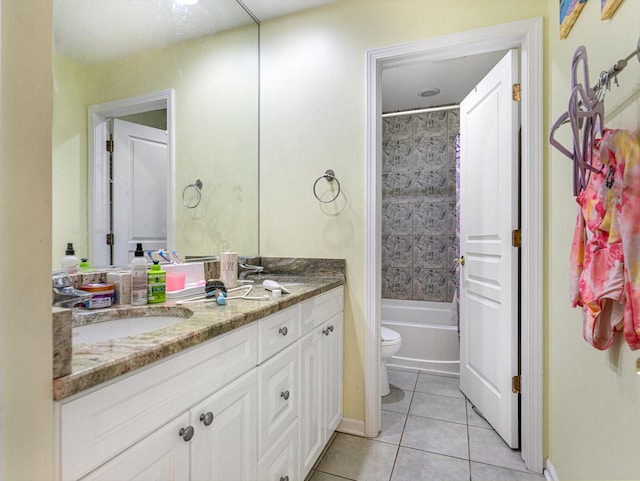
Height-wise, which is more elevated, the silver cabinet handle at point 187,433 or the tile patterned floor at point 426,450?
the silver cabinet handle at point 187,433

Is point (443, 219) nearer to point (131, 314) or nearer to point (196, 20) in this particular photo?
point (196, 20)

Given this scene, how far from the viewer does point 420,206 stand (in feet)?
11.8

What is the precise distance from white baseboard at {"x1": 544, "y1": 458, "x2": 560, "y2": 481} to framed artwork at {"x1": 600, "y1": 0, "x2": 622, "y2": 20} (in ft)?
5.88

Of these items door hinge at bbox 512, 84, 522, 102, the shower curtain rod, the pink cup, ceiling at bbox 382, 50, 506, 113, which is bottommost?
the pink cup

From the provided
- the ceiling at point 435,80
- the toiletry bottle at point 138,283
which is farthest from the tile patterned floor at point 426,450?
the ceiling at point 435,80

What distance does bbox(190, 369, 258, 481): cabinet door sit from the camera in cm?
84

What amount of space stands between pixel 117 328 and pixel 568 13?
6.60 ft

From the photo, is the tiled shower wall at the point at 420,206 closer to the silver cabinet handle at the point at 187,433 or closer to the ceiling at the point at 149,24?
the ceiling at the point at 149,24

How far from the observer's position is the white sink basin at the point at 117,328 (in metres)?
0.98

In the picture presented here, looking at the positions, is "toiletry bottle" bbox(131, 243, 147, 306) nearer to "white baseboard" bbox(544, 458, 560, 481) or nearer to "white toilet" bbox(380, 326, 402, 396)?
"white toilet" bbox(380, 326, 402, 396)

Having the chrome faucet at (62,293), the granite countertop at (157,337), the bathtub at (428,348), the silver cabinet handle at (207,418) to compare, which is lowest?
the bathtub at (428,348)

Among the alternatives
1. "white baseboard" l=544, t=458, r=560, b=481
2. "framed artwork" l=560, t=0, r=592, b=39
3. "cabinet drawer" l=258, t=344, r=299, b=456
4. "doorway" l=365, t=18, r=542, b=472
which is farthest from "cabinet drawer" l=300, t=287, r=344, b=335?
"framed artwork" l=560, t=0, r=592, b=39

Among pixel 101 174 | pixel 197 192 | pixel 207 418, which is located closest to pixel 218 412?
pixel 207 418

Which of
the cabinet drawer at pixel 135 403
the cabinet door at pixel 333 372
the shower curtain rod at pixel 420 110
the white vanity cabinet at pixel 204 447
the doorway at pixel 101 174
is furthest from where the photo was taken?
the shower curtain rod at pixel 420 110
